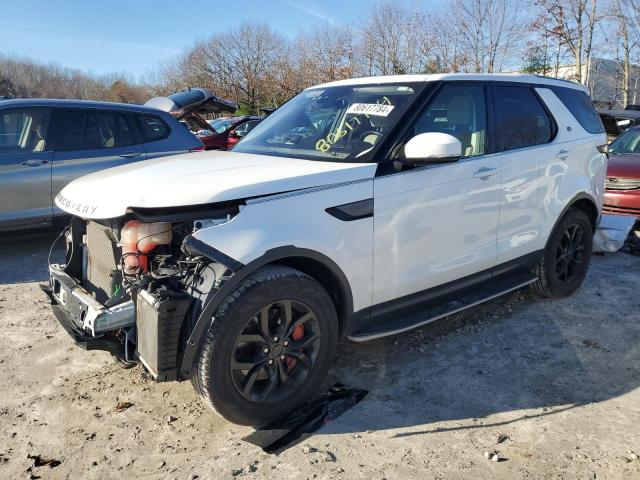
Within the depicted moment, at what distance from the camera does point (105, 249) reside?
3201 millimetres

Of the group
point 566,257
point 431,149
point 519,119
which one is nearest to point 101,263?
point 431,149

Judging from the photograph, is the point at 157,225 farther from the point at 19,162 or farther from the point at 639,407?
the point at 19,162

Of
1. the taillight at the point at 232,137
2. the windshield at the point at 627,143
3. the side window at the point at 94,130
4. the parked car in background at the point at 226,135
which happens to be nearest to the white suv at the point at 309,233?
the side window at the point at 94,130

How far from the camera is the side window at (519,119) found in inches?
160

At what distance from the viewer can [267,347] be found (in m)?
2.90

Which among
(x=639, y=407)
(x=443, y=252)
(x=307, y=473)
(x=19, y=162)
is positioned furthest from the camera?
(x=19, y=162)

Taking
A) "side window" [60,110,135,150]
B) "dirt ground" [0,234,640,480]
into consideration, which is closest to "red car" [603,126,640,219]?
"dirt ground" [0,234,640,480]

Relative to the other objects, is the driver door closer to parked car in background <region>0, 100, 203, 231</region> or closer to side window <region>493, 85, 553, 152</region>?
side window <region>493, 85, 553, 152</region>

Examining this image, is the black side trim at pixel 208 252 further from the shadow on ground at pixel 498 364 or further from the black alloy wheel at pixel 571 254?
the black alloy wheel at pixel 571 254

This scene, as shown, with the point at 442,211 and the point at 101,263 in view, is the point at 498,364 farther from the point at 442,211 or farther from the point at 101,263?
the point at 101,263

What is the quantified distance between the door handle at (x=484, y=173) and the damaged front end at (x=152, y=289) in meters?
1.81

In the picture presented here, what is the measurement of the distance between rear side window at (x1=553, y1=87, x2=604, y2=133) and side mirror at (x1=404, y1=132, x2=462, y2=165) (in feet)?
6.80

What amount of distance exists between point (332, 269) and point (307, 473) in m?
1.06

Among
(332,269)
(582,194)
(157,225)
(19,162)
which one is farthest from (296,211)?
(19,162)
